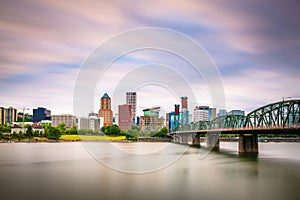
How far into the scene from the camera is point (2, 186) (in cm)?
2395

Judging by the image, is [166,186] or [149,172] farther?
[149,172]

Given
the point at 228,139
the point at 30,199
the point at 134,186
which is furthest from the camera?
the point at 228,139

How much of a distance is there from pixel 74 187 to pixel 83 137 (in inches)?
4151

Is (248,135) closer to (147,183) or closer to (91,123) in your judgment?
(147,183)

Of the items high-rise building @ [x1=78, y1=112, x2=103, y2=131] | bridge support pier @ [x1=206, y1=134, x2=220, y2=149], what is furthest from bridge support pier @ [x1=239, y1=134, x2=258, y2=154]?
high-rise building @ [x1=78, y1=112, x2=103, y2=131]

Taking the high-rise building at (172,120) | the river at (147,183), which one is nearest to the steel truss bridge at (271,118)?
the river at (147,183)

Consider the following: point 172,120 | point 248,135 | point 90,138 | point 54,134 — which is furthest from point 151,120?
point 248,135

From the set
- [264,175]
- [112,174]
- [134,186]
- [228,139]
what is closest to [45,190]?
[134,186]

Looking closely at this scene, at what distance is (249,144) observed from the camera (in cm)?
5991

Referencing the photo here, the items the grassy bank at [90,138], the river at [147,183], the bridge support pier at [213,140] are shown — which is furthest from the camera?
the grassy bank at [90,138]

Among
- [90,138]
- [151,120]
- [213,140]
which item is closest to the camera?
[213,140]

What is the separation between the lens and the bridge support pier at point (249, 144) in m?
59.1

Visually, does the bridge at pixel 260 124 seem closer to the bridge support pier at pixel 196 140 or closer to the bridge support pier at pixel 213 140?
the bridge support pier at pixel 213 140

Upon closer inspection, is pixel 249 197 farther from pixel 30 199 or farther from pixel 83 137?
pixel 83 137
